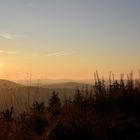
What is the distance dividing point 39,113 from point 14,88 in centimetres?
249

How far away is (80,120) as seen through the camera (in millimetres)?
8344

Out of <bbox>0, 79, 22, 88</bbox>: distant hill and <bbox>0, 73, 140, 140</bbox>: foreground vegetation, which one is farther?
<bbox>0, 79, 22, 88</bbox>: distant hill

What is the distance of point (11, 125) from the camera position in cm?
769

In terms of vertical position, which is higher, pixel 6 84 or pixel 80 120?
pixel 6 84

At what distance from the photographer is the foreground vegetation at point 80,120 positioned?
7637mm

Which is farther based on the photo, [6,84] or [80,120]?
[6,84]

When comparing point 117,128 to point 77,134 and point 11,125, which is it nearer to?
point 77,134

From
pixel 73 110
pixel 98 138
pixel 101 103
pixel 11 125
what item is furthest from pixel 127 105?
pixel 11 125

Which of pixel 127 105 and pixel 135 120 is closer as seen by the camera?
pixel 135 120

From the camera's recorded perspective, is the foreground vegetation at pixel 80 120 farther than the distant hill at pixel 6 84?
No

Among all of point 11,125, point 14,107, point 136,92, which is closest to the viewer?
point 11,125

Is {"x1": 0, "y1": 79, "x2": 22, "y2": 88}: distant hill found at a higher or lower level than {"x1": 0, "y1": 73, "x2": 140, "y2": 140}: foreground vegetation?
higher

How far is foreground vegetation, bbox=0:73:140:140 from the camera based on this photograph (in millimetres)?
7637

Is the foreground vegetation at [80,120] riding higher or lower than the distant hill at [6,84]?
lower
